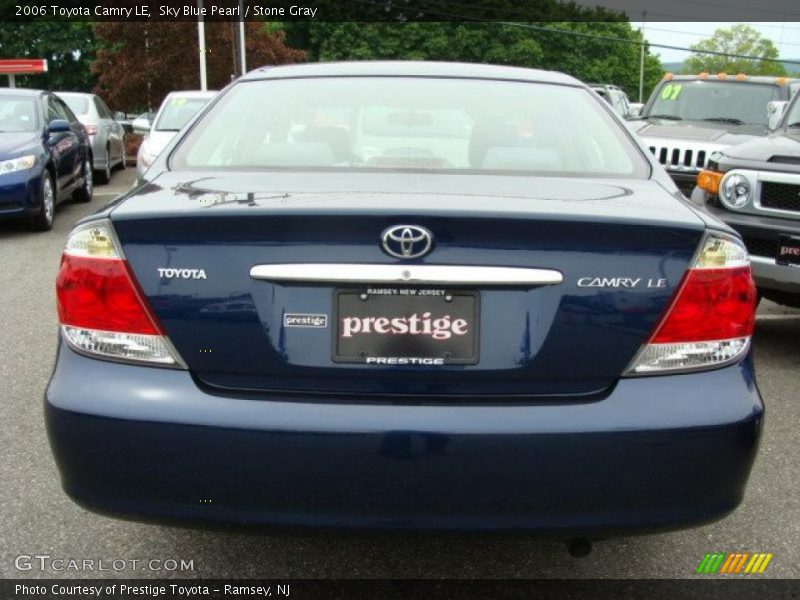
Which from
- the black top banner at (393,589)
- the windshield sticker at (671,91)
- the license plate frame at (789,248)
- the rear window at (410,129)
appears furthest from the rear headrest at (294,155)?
A: the windshield sticker at (671,91)

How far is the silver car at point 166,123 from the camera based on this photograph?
12.2 metres

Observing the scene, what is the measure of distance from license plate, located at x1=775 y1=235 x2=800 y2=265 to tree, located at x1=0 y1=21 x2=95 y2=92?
5218 cm

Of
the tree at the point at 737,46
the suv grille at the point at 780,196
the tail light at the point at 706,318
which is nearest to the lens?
the tail light at the point at 706,318

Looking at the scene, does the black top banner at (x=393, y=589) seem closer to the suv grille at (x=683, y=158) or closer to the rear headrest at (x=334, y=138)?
the rear headrest at (x=334, y=138)

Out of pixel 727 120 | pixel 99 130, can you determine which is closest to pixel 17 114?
pixel 99 130

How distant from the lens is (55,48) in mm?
54500

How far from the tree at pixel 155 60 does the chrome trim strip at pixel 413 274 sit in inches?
1125

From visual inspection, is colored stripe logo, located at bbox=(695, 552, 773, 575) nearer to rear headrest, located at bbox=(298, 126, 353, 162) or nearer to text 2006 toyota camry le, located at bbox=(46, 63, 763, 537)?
text 2006 toyota camry le, located at bbox=(46, 63, 763, 537)

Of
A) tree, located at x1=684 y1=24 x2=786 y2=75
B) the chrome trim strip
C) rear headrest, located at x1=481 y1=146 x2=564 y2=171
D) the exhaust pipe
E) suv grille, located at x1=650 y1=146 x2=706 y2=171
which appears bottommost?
tree, located at x1=684 y1=24 x2=786 y2=75

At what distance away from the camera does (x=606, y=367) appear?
2.31 metres

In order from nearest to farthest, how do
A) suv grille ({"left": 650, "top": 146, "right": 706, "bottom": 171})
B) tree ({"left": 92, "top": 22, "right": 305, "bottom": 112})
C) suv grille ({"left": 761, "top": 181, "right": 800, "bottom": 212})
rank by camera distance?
1. suv grille ({"left": 761, "top": 181, "right": 800, "bottom": 212})
2. suv grille ({"left": 650, "top": 146, "right": 706, "bottom": 171})
3. tree ({"left": 92, "top": 22, "right": 305, "bottom": 112})

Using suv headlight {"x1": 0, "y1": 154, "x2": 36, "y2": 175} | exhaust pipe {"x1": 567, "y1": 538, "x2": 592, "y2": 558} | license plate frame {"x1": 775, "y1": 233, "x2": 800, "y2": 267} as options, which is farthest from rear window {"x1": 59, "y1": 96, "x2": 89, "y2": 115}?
exhaust pipe {"x1": 567, "y1": 538, "x2": 592, "y2": 558}

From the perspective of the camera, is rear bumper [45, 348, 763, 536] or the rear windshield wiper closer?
rear bumper [45, 348, 763, 536]

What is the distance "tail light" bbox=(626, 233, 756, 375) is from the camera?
233cm
